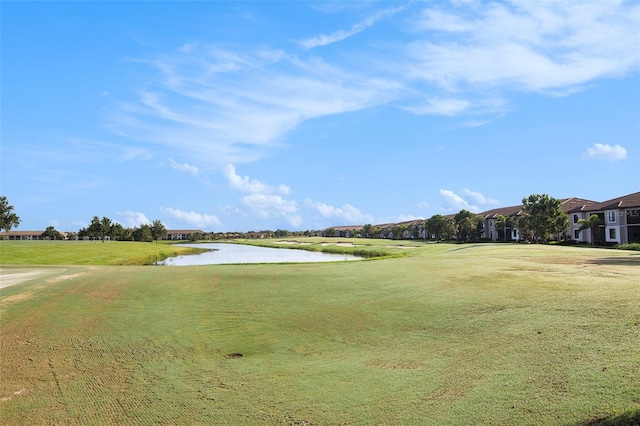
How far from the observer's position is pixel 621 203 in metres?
64.1

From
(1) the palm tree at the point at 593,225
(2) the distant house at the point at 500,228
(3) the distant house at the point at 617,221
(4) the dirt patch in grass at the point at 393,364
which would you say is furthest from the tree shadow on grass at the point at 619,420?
(2) the distant house at the point at 500,228

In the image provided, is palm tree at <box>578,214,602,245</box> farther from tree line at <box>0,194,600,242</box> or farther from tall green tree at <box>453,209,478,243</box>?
tall green tree at <box>453,209,478,243</box>

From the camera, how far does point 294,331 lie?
1240cm

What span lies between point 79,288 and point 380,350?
14.2m

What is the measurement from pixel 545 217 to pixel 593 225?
679 cm

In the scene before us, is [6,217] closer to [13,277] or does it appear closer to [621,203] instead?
[13,277]

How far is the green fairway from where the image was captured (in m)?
7.48

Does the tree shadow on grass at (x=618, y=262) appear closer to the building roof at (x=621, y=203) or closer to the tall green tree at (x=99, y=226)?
the building roof at (x=621, y=203)

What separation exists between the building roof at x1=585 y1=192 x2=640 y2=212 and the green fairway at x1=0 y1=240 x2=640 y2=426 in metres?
54.5

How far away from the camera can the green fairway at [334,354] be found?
748cm

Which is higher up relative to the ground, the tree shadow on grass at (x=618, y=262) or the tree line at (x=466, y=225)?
the tree line at (x=466, y=225)

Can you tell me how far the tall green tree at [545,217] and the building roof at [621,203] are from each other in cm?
552

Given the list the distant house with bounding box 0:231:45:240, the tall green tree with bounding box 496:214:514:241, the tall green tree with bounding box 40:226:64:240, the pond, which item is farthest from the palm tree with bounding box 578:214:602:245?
the distant house with bounding box 0:231:45:240

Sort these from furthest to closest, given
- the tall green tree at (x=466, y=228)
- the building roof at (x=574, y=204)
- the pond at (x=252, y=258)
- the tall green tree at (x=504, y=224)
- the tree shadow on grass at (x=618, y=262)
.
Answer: the tall green tree at (x=466, y=228) < the tall green tree at (x=504, y=224) < the building roof at (x=574, y=204) < the pond at (x=252, y=258) < the tree shadow on grass at (x=618, y=262)
